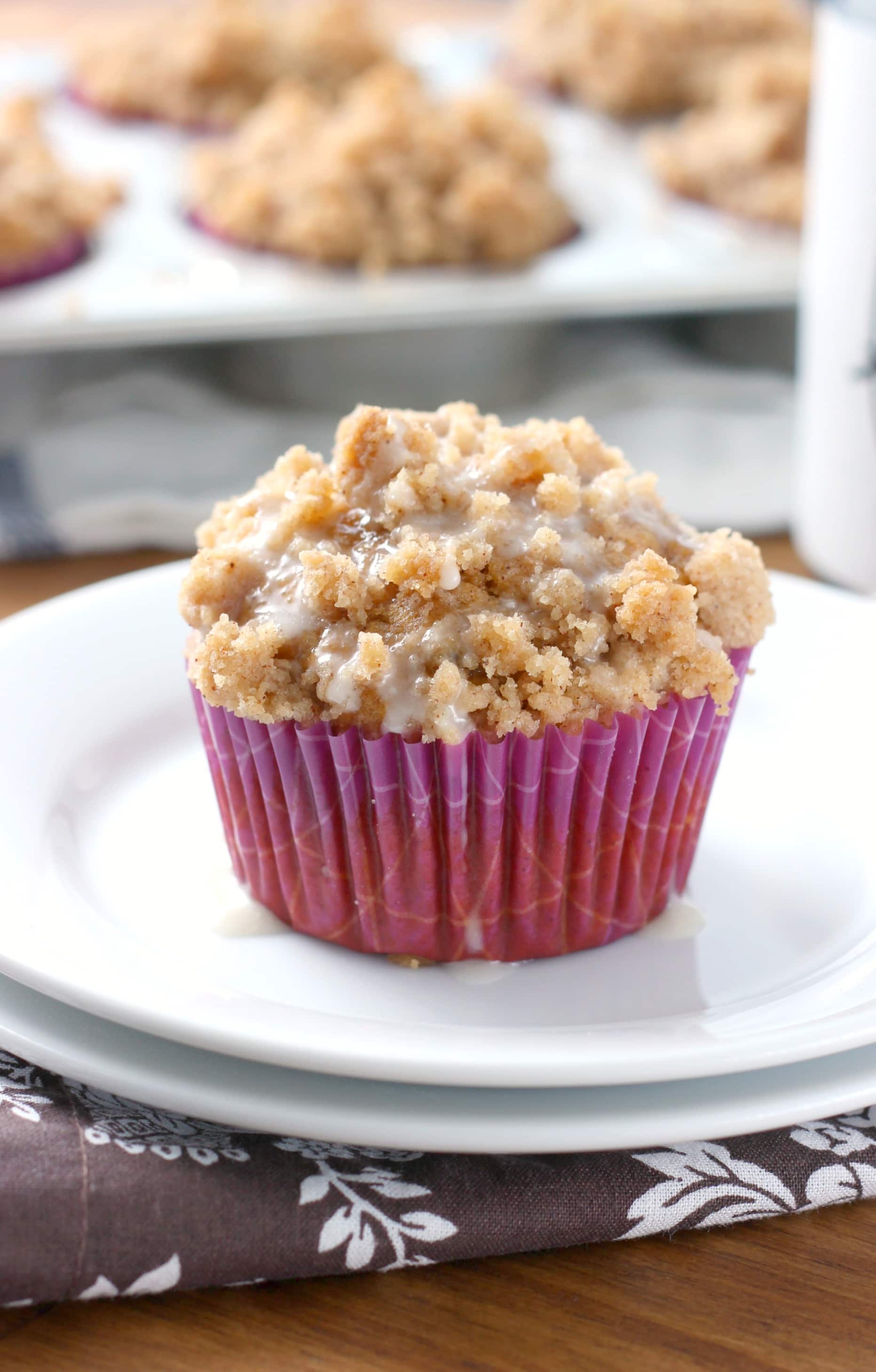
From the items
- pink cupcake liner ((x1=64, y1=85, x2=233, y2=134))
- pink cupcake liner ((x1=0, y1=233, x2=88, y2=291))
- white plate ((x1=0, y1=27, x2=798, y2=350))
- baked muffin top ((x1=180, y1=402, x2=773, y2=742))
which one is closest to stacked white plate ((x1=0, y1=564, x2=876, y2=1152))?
baked muffin top ((x1=180, y1=402, x2=773, y2=742))

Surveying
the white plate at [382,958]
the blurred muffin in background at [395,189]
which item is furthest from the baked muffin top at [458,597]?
the blurred muffin in background at [395,189]

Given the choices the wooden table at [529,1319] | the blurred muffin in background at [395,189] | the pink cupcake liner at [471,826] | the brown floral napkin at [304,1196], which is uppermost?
the blurred muffin in background at [395,189]

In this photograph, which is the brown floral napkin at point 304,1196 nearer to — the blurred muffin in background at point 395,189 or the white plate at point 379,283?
the white plate at point 379,283

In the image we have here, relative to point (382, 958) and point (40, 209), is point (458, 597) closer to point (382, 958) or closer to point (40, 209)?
point (382, 958)

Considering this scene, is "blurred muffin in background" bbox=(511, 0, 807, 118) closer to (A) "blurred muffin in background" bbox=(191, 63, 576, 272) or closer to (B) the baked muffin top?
(A) "blurred muffin in background" bbox=(191, 63, 576, 272)

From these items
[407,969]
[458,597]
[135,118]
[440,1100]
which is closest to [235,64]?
[135,118]
